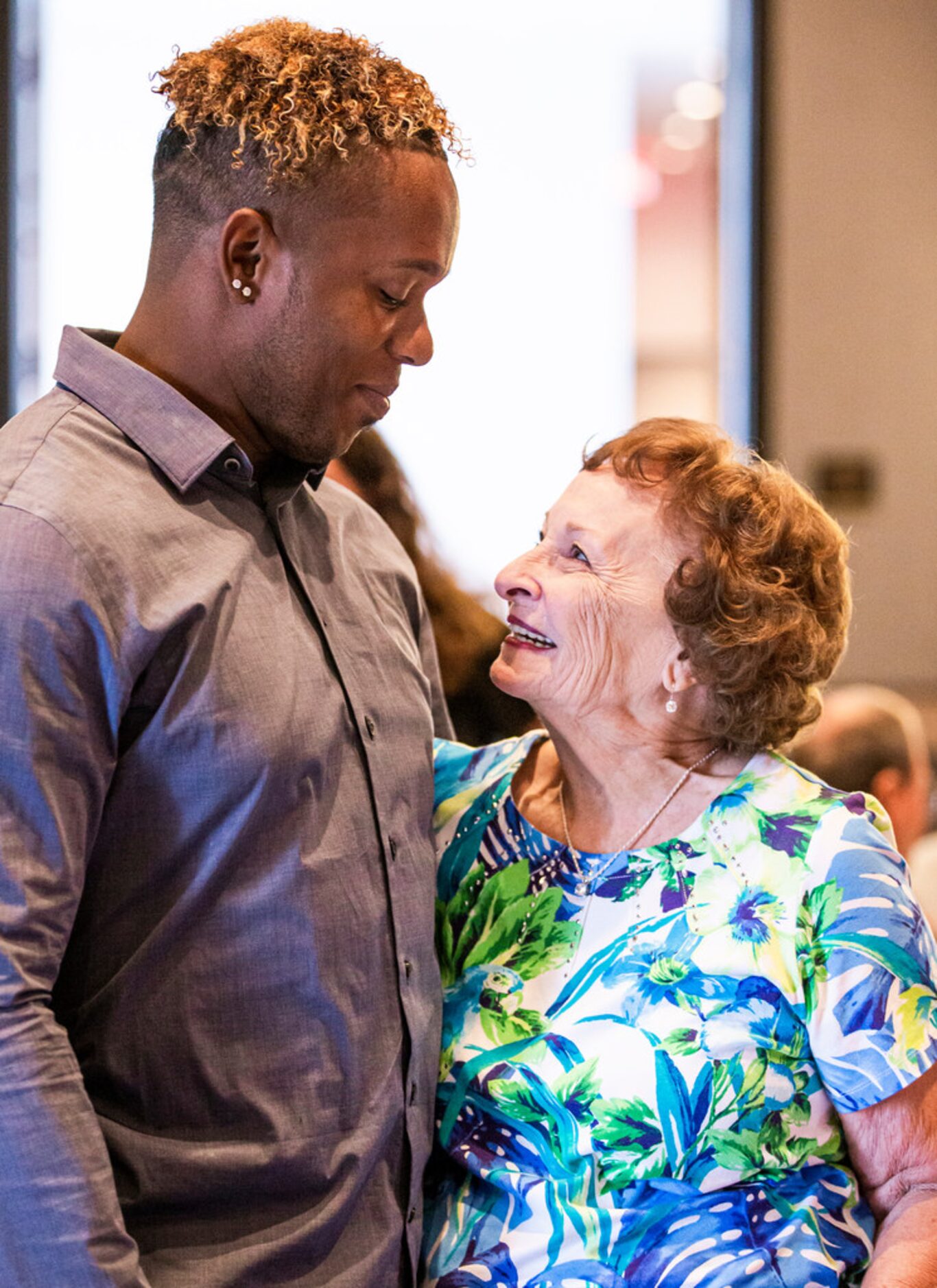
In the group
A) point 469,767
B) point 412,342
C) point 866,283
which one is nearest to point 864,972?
point 469,767

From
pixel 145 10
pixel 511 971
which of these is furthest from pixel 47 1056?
pixel 145 10

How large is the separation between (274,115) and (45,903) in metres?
0.74

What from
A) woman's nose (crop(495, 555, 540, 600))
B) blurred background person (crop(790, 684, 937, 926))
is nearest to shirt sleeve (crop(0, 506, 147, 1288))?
woman's nose (crop(495, 555, 540, 600))

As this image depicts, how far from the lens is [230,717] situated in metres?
1.22

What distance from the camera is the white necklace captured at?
1550mm

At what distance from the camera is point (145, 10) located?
3.53 m

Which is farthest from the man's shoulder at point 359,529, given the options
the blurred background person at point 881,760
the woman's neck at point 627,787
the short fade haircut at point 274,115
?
the blurred background person at point 881,760

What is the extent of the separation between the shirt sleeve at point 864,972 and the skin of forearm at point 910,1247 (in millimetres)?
108

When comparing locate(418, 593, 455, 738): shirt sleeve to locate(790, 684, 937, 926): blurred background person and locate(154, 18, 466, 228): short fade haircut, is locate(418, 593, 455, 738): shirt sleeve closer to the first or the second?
locate(154, 18, 466, 228): short fade haircut

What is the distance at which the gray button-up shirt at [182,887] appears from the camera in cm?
109

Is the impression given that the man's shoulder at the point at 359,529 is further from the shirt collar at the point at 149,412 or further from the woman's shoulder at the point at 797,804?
the woman's shoulder at the point at 797,804

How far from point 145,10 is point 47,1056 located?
125 inches

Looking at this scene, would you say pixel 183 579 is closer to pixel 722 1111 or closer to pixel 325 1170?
pixel 325 1170

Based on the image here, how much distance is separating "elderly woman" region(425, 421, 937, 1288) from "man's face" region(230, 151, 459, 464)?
1.20 ft
